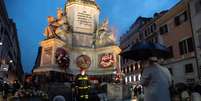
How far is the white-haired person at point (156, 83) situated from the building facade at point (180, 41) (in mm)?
26062

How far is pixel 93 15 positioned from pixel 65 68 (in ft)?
24.3

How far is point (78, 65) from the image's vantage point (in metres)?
25.1

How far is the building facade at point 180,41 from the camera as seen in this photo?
3344 cm

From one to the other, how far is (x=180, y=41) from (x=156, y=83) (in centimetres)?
3044

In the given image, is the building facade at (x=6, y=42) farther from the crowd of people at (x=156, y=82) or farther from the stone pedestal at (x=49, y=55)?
the crowd of people at (x=156, y=82)

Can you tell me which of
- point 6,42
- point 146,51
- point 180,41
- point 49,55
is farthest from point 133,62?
point 146,51

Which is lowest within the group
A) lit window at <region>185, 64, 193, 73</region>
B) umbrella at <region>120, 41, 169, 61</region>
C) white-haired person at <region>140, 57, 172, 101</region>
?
white-haired person at <region>140, 57, 172, 101</region>

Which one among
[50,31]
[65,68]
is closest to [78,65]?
[65,68]

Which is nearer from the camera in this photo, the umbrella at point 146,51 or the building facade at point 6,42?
the umbrella at point 146,51

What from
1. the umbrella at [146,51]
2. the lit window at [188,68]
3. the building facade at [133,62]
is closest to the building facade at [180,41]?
the lit window at [188,68]

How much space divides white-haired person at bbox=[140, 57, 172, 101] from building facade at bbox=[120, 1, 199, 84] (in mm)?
26062

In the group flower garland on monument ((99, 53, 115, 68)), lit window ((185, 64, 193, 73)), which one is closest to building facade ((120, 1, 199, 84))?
lit window ((185, 64, 193, 73))

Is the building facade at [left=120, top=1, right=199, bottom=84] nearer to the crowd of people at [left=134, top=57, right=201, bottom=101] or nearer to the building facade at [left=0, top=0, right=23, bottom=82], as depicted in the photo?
the building facade at [left=0, top=0, right=23, bottom=82]

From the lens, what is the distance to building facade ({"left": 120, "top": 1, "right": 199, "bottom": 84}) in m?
33.4
